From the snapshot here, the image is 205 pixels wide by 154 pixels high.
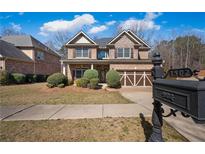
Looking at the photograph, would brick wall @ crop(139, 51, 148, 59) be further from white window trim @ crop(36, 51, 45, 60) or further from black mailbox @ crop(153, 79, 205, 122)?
black mailbox @ crop(153, 79, 205, 122)

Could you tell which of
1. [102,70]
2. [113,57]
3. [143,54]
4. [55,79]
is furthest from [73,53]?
[143,54]

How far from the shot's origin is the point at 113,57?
75.7ft

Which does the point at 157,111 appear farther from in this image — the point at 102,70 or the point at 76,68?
the point at 102,70

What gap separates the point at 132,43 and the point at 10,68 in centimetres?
1819

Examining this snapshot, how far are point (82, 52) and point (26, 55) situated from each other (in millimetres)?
13717

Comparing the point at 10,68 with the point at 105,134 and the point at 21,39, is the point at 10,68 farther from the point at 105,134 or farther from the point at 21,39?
the point at 105,134

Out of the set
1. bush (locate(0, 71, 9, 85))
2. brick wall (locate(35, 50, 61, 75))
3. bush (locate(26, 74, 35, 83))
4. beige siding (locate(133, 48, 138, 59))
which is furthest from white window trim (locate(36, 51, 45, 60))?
beige siding (locate(133, 48, 138, 59))

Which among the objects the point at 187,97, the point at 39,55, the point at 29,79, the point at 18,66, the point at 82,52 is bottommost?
the point at 29,79

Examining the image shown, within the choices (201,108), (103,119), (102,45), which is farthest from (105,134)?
(102,45)

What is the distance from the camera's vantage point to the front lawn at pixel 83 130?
15.5 ft

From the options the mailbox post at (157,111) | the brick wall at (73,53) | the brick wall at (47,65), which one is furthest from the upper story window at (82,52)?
the mailbox post at (157,111)

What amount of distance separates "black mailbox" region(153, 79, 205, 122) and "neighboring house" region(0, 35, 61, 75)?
25.8 m

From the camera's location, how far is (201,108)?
51.0 inches

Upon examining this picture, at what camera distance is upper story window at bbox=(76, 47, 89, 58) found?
23516 mm
